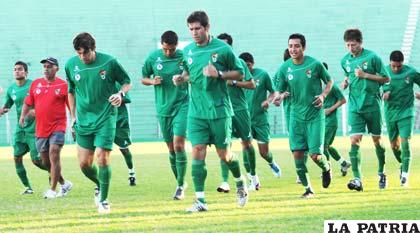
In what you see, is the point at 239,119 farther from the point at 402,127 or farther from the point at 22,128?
the point at 22,128

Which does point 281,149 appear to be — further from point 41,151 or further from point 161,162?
point 41,151

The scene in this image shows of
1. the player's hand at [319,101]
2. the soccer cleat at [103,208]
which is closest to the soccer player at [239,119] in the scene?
the player's hand at [319,101]

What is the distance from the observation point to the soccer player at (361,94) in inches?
535

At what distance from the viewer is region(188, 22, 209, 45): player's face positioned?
34.6 ft

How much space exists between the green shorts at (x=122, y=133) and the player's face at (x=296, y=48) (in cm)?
462

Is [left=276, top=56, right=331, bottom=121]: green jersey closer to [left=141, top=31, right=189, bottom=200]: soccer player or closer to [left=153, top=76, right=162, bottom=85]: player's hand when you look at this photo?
[left=141, top=31, right=189, bottom=200]: soccer player

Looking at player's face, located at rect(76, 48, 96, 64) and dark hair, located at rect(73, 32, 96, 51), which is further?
player's face, located at rect(76, 48, 96, 64)

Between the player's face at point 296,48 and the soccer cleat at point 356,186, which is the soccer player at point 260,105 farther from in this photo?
the player's face at point 296,48

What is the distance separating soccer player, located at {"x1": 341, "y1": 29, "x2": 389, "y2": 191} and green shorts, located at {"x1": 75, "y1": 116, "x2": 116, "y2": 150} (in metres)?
4.07

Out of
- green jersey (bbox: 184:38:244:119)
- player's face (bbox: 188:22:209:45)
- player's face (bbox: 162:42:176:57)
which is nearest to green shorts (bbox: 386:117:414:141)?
Answer: player's face (bbox: 162:42:176:57)

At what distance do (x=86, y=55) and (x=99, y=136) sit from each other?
3.13 ft

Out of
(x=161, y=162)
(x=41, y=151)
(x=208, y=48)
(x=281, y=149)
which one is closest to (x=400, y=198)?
(x=208, y=48)

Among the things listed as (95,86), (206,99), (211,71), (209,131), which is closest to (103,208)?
(95,86)

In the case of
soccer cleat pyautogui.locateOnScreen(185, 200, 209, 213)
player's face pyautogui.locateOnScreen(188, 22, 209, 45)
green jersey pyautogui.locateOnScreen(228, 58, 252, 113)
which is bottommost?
soccer cleat pyautogui.locateOnScreen(185, 200, 209, 213)
